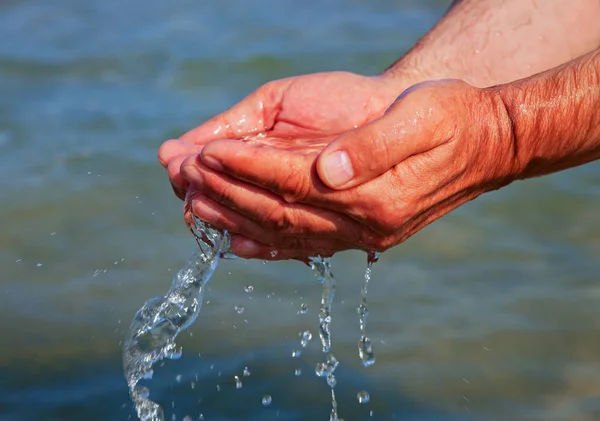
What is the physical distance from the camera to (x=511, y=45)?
3588mm

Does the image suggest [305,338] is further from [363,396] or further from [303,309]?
[363,396]

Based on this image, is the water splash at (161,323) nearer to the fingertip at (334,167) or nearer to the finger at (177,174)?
the finger at (177,174)

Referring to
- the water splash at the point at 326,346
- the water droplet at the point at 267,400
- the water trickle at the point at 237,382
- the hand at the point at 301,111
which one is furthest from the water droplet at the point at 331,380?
the hand at the point at 301,111

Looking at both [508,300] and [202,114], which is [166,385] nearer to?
[508,300]

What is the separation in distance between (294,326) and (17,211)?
1.94 metres

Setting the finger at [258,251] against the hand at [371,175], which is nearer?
the hand at [371,175]

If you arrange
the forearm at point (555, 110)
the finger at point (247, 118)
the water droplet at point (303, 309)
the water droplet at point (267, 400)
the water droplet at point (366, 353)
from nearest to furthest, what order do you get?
the forearm at point (555, 110) → the finger at point (247, 118) → the water droplet at point (267, 400) → the water droplet at point (366, 353) → the water droplet at point (303, 309)

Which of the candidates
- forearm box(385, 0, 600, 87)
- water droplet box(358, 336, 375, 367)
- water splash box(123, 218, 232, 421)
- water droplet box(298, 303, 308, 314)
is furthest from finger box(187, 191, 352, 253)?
water droplet box(298, 303, 308, 314)

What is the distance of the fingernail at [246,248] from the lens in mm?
2842

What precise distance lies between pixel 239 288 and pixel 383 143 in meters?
1.97

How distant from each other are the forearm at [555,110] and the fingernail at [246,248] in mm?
840

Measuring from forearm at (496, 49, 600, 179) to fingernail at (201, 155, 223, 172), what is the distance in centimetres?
87


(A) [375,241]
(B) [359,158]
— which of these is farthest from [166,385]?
(B) [359,158]

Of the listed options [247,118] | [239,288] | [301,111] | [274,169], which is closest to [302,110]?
[301,111]
